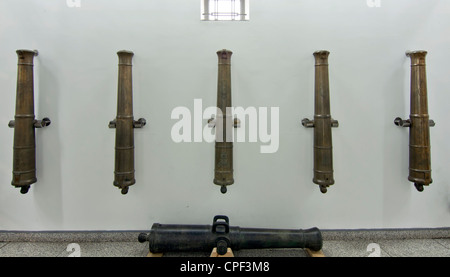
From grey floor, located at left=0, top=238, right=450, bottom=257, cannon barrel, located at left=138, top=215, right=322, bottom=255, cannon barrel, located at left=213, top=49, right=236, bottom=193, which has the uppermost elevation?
cannon barrel, located at left=213, top=49, right=236, bottom=193

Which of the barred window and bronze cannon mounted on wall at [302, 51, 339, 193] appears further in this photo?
the barred window

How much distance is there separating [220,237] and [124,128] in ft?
2.17

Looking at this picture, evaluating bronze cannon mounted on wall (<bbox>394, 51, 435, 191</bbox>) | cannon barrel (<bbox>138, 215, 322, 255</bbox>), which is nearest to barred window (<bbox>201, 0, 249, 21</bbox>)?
bronze cannon mounted on wall (<bbox>394, 51, 435, 191</bbox>)

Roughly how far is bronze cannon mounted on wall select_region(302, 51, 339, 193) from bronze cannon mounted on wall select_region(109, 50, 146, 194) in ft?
2.89

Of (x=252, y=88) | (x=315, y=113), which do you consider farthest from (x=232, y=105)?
(x=315, y=113)

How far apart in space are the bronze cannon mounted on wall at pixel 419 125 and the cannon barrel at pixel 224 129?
86cm

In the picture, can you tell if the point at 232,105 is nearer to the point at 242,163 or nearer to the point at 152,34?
the point at 242,163

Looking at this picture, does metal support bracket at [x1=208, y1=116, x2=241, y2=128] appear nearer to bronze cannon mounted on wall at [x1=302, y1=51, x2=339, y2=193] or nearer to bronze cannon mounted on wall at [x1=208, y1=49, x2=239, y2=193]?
bronze cannon mounted on wall at [x1=208, y1=49, x2=239, y2=193]

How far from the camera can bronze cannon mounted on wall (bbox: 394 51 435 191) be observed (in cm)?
115

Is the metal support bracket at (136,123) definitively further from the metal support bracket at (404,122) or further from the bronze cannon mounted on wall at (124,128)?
the metal support bracket at (404,122)

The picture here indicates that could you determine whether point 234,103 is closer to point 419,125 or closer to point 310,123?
point 310,123

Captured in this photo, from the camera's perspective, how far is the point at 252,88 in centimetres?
122

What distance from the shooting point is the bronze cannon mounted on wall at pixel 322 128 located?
44.3 inches

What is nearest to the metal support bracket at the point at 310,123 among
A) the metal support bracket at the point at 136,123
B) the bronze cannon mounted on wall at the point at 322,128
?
the bronze cannon mounted on wall at the point at 322,128
